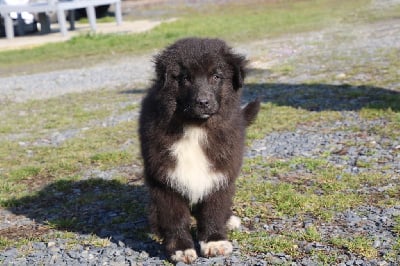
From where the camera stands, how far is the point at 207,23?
2303 cm

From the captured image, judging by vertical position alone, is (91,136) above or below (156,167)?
below

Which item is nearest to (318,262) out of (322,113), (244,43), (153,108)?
(153,108)

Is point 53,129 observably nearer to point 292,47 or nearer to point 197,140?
point 197,140

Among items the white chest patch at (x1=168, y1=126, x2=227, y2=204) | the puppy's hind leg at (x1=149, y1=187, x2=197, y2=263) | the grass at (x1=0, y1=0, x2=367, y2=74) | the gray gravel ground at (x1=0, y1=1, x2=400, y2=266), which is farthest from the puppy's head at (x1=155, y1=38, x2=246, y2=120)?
the grass at (x1=0, y1=0, x2=367, y2=74)

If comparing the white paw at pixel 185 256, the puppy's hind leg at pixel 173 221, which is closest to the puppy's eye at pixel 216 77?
the puppy's hind leg at pixel 173 221

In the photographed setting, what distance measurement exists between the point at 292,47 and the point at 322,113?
7.59 meters

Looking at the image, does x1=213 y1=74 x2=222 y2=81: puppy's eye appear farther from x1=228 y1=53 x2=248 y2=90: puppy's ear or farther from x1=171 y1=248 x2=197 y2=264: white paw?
x1=171 y1=248 x2=197 y2=264: white paw

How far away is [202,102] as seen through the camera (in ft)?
13.3

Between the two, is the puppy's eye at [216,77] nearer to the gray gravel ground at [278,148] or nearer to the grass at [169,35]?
the gray gravel ground at [278,148]

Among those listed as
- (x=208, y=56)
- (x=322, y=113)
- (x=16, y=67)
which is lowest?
(x=16, y=67)

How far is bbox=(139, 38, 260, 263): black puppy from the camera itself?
4.18 metres

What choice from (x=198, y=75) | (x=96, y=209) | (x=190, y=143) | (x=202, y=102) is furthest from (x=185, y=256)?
(x=96, y=209)

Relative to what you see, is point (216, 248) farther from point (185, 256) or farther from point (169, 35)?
point (169, 35)

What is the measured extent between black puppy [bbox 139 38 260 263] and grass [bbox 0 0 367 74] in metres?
12.2
